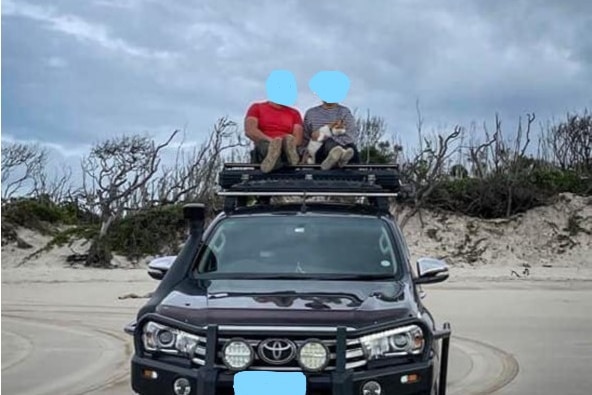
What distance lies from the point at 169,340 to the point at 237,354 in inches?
17.7

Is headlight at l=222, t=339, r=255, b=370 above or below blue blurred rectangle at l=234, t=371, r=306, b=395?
above

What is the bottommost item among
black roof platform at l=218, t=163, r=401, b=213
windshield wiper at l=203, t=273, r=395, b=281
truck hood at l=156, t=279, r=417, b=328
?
truck hood at l=156, t=279, r=417, b=328

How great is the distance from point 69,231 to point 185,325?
20.9 metres

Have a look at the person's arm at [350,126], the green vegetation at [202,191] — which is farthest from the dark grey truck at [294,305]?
the green vegetation at [202,191]

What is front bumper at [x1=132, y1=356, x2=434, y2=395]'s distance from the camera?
450 cm

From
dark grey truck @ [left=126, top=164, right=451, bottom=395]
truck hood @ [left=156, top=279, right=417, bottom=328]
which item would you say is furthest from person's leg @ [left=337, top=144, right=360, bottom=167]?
truck hood @ [left=156, top=279, right=417, bottom=328]

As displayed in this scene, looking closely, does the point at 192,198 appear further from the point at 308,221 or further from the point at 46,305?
the point at 308,221

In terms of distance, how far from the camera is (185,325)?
4746 mm

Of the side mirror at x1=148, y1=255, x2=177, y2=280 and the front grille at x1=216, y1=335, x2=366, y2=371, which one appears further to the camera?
the side mirror at x1=148, y1=255, x2=177, y2=280

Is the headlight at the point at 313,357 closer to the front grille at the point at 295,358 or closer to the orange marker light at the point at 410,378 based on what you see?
the front grille at the point at 295,358

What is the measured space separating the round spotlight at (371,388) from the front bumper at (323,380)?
0.06 ft

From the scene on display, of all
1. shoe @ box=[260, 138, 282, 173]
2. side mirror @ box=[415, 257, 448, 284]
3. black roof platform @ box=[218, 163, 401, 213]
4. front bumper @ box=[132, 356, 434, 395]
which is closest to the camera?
front bumper @ box=[132, 356, 434, 395]

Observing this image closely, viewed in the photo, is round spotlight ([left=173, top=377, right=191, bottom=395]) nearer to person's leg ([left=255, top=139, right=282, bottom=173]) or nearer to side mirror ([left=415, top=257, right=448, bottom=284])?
side mirror ([left=415, top=257, right=448, bottom=284])

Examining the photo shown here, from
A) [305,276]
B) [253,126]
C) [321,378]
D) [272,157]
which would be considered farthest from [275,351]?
[253,126]
